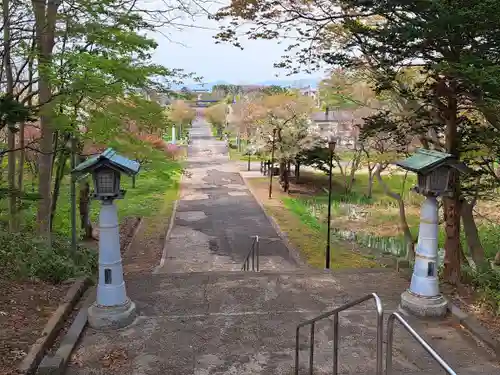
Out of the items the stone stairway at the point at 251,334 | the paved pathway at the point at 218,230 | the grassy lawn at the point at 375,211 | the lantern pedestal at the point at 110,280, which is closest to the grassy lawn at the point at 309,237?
the paved pathway at the point at 218,230

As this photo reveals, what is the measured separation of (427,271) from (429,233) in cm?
50

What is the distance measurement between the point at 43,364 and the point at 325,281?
4.41 metres

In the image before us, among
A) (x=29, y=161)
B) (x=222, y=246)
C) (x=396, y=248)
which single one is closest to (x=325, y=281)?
(x=222, y=246)

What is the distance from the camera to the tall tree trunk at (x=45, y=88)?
8508 mm

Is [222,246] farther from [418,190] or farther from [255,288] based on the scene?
[418,190]

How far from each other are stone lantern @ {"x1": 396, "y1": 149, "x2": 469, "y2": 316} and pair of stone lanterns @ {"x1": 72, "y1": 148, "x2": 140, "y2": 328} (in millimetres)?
3646

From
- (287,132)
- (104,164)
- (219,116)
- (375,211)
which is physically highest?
(219,116)

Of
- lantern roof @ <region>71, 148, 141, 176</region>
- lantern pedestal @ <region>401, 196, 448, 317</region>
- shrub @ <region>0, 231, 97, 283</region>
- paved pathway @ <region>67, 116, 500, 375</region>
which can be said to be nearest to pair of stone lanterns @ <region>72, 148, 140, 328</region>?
lantern roof @ <region>71, 148, 141, 176</region>

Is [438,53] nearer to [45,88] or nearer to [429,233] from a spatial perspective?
[429,233]

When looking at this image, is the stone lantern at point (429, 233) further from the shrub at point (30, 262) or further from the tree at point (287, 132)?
the tree at point (287, 132)

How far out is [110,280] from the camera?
5938 mm

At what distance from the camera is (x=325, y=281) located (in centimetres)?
764

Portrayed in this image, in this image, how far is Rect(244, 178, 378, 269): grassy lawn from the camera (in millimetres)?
14828

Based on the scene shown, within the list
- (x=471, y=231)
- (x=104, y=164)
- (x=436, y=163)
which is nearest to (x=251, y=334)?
(x=104, y=164)
